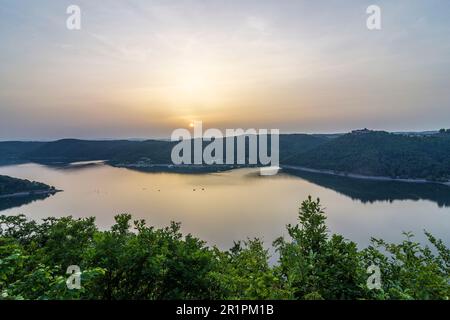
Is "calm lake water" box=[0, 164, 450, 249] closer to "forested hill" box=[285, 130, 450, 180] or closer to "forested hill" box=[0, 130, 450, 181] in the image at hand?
"forested hill" box=[285, 130, 450, 180]

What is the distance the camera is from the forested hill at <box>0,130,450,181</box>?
72688mm

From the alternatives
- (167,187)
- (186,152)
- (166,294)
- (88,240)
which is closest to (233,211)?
(167,187)

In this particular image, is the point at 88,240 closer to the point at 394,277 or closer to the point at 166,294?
the point at 166,294

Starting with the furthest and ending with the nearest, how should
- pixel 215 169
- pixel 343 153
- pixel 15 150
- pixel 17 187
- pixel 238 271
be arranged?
pixel 15 150 < pixel 215 169 < pixel 343 153 < pixel 17 187 < pixel 238 271

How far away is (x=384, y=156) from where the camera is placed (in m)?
79.9

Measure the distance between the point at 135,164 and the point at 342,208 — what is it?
3597 inches

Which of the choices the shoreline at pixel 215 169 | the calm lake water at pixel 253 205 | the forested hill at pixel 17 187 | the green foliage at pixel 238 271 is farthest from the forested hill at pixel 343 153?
the green foliage at pixel 238 271

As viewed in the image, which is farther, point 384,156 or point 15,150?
point 15,150

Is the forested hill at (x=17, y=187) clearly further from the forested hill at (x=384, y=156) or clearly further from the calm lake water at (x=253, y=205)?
the forested hill at (x=384, y=156)

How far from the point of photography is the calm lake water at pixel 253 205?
36.5 m

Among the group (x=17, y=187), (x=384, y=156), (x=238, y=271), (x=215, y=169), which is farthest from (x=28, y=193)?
(x=384, y=156)

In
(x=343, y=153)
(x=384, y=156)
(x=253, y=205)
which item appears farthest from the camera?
(x=343, y=153)

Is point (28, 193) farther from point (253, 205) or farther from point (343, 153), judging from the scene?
point (343, 153)

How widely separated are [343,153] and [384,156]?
12.7 metres
